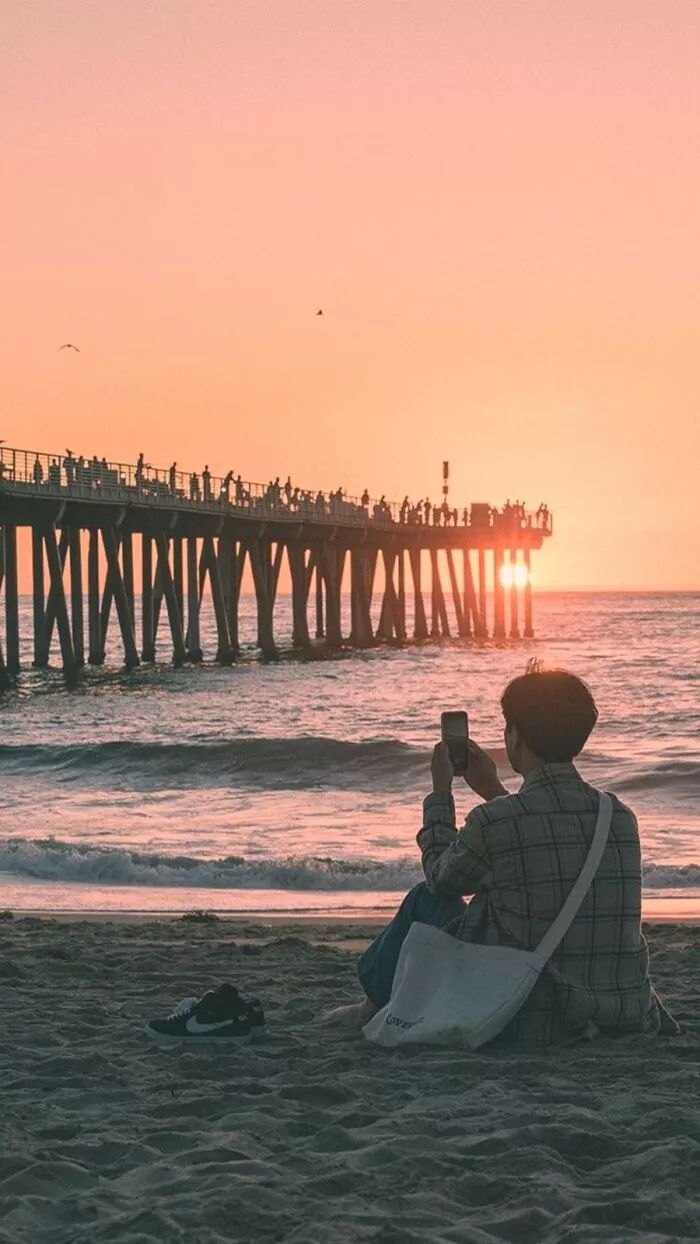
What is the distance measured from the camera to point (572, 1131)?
4.34 meters

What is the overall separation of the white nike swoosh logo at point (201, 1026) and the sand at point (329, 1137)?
0.08m

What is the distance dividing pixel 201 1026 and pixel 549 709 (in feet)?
5.41

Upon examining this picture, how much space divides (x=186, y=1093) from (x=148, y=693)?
106 ft

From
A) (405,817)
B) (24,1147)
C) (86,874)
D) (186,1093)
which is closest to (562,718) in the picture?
(186,1093)

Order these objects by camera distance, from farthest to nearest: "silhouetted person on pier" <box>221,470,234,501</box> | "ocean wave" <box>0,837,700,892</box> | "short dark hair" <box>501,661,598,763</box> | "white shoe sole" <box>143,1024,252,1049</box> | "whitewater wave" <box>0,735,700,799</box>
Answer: "silhouetted person on pier" <box>221,470,234,501</box> < "whitewater wave" <box>0,735,700,799</box> < "ocean wave" <box>0,837,700,892</box> < "white shoe sole" <box>143,1024,252,1049</box> < "short dark hair" <box>501,661,598,763</box>

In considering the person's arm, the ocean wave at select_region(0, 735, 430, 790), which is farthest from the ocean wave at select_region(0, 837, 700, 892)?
the ocean wave at select_region(0, 735, 430, 790)

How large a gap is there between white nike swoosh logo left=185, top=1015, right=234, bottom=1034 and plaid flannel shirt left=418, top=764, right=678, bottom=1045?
93cm

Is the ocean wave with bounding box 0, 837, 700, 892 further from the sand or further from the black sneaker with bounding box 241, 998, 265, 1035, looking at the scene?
the black sneaker with bounding box 241, 998, 265, 1035

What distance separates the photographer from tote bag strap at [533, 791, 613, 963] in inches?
191

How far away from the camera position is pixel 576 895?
4848 millimetres

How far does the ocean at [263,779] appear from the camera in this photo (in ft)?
39.2

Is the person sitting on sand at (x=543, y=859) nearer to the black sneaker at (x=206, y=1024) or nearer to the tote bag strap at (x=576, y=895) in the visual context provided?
the tote bag strap at (x=576, y=895)

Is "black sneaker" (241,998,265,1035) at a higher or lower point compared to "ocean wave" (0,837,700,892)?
higher

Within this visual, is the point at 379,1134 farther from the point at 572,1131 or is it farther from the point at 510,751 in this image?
the point at 510,751
